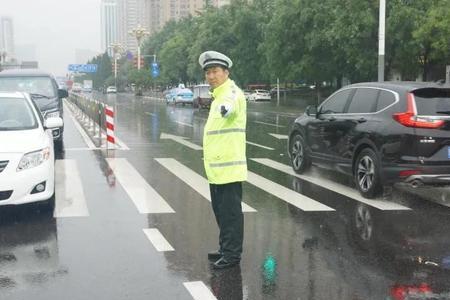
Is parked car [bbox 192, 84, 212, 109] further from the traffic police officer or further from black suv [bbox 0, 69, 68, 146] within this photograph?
the traffic police officer

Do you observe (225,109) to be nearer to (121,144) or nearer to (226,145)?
(226,145)

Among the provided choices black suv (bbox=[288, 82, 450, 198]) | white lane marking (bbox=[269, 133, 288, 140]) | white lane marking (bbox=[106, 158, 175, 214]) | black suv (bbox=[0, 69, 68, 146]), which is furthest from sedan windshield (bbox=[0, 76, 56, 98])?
black suv (bbox=[288, 82, 450, 198])

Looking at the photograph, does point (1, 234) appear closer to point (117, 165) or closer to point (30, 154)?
point (30, 154)

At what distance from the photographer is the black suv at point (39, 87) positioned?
47.3 ft

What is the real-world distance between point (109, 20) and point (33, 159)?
181 m

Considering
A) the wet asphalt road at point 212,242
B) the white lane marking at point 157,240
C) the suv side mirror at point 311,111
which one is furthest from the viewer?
the suv side mirror at point 311,111

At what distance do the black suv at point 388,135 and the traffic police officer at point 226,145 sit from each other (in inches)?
137

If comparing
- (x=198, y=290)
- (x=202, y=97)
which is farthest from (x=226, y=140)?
(x=202, y=97)

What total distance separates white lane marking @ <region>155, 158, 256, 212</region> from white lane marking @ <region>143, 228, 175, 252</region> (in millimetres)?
1601

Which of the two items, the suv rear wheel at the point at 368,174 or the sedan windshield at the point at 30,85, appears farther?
the sedan windshield at the point at 30,85

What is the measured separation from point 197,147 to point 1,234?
8991mm

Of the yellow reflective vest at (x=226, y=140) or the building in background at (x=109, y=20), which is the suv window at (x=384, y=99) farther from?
the building in background at (x=109, y=20)

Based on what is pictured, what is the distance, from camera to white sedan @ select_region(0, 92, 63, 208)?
6.81 metres

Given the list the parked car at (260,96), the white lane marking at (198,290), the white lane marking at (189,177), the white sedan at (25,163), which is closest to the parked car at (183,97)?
the parked car at (260,96)
